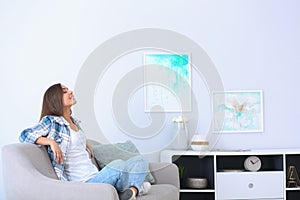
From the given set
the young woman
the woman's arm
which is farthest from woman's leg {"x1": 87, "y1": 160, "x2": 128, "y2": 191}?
the woman's arm

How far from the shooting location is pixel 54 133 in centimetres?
275

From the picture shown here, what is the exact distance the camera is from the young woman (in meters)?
2.66

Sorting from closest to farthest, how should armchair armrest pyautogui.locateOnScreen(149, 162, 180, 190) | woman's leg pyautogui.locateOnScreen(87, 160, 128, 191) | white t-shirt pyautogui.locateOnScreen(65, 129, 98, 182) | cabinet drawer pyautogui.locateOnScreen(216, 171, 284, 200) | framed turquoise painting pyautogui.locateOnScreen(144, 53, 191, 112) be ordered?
woman's leg pyautogui.locateOnScreen(87, 160, 128, 191) < white t-shirt pyautogui.locateOnScreen(65, 129, 98, 182) < armchair armrest pyautogui.locateOnScreen(149, 162, 180, 190) < cabinet drawer pyautogui.locateOnScreen(216, 171, 284, 200) < framed turquoise painting pyautogui.locateOnScreen(144, 53, 191, 112)

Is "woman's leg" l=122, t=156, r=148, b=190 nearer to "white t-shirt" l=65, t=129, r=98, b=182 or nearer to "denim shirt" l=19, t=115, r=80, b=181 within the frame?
"white t-shirt" l=65, t=129, r=98, b=182

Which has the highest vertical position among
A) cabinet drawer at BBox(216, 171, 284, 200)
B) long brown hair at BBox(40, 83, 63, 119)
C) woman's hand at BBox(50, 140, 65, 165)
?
long brown hair at BBox(40, 83, 63, 119)

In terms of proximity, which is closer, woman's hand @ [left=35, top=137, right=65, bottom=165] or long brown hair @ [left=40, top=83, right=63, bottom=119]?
woman's hand @ [left=35, top=137, right=65, bottom=165]

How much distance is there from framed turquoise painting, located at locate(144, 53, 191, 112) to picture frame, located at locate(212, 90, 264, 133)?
0.25 metres

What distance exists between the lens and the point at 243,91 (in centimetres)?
405

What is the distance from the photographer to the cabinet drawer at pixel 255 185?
371 cm

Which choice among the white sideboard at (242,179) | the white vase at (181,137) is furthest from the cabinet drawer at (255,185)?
the white vase at (181,137)

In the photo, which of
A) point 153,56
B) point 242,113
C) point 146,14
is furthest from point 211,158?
point 146,14

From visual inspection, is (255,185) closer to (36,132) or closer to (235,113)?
(235,113)

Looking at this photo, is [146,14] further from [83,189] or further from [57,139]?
[83,189]

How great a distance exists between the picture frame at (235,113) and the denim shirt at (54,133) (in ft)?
5.24
